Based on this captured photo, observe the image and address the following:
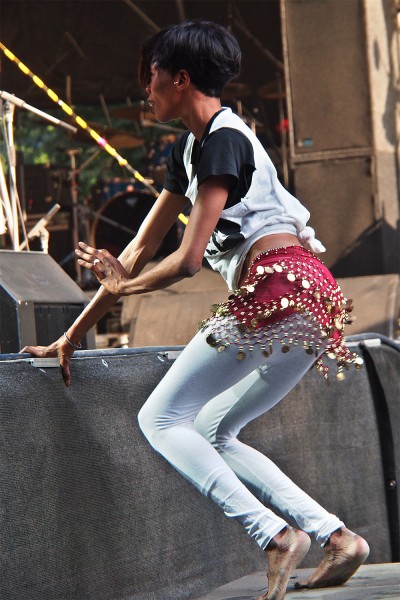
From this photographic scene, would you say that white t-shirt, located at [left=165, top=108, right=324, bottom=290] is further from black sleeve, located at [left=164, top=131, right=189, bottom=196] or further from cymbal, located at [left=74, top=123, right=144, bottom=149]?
cymbal, located at [left=74, top=123, right=144, bottom=149]

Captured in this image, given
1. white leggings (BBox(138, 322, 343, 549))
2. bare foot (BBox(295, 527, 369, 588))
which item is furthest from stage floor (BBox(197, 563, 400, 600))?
white leggings (BBox(138, 322, 343, 549))

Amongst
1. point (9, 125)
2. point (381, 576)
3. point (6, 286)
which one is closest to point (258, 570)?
point (381, 576)

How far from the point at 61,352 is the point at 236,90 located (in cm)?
1102

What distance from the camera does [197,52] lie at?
3.03 m

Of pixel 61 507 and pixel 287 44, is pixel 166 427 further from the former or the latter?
pixel 287 44

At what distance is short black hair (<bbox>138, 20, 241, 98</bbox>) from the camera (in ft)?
9.94

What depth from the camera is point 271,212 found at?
124 inches

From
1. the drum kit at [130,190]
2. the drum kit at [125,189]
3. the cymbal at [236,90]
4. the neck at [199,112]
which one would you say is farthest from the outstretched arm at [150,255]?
the cymbal at [236,90]

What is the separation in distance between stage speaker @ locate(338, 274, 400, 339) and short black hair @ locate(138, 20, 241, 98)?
606 centimetres

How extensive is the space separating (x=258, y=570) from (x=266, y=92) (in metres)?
10.8

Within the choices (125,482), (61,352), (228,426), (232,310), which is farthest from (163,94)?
(125,482)

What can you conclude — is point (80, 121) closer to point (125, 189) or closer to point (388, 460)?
point (388, 460)

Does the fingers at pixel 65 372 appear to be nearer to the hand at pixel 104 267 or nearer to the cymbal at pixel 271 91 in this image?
the hand at pixel 104 267

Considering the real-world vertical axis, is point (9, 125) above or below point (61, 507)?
above
